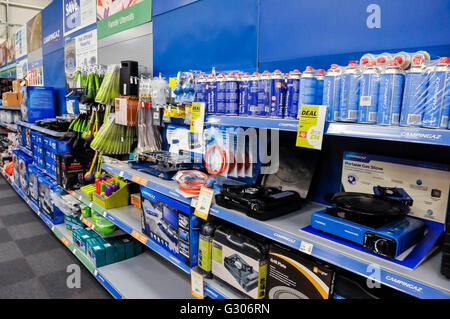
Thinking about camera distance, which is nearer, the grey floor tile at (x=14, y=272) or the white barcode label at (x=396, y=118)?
the white barcode label at (x=396, y=118)

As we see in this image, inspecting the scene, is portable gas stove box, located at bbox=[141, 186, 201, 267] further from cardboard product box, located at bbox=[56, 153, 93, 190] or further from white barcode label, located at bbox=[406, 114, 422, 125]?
cardboard product box, located at bbox=[56, 153, 93, 190]

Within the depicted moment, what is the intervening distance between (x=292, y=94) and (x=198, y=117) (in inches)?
22.4

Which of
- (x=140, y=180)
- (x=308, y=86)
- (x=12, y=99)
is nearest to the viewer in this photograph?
(x=308, y=86)

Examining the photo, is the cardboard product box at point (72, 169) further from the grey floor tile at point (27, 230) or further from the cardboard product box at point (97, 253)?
the grey floor tile at point (27, 230)

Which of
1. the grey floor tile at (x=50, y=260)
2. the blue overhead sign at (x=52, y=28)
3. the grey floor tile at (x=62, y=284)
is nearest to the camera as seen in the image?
the grey floor tile at (x=62, y=284)

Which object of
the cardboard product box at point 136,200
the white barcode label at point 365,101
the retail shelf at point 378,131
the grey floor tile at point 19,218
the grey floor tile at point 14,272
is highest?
the white barcode label at point 365,101

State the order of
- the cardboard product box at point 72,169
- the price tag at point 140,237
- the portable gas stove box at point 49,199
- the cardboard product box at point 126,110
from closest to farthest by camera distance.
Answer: the price tag at point 140,237, the cardboard product box at point 126,110, the cardboard product box at point 72,169, the portable gas stove box at point 49,199

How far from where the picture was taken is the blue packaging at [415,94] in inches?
37.9

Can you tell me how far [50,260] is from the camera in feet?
11.0

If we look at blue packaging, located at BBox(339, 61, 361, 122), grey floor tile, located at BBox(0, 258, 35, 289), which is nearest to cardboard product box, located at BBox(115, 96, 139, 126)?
grey floor tile, located at BBox(0, 258, 35, 289)

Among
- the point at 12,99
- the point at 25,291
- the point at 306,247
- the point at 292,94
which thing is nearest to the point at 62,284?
the point at 25,291

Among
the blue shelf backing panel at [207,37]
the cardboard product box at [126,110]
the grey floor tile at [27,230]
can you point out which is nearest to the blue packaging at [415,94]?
the blue shelf backing panel at [207,37]

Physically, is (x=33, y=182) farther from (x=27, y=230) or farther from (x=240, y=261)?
(x=240, y=261)

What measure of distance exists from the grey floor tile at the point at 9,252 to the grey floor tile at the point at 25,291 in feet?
2.18
